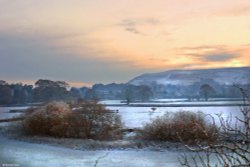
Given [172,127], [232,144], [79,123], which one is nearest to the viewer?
[232,144]

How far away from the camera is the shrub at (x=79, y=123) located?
38.4 m

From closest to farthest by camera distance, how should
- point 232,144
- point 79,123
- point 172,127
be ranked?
point 232,144, point 172,127, point 79,123

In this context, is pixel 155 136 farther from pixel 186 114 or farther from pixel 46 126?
pixel 46 126

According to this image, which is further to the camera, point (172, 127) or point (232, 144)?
point (172, 127)

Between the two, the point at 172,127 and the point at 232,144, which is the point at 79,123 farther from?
the point at 232,144

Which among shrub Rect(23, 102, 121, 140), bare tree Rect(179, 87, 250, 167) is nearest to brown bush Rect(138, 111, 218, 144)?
shrub Rect(23, 102, 121, 140)

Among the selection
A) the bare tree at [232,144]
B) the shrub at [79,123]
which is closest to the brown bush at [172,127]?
the shrub at [79,123]

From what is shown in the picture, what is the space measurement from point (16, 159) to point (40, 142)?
43.0 feet

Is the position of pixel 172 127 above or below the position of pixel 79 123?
below

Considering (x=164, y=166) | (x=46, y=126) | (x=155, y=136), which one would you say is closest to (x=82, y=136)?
(x=46, y=126)

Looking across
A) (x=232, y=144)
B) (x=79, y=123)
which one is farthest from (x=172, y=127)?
(x=232, y=144)

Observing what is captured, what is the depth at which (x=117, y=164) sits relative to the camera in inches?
765


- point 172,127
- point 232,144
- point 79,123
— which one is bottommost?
point 172,127

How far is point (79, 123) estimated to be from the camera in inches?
1531
